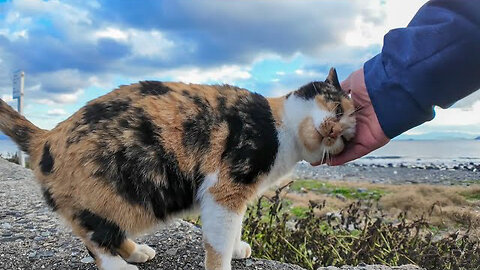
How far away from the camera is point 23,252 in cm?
393

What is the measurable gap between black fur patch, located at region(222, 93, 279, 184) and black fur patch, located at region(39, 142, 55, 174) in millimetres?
1064

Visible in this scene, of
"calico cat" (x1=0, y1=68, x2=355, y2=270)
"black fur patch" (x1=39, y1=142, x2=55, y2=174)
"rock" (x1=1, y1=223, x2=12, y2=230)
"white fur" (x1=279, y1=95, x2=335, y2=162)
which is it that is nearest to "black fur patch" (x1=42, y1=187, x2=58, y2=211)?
"calico cat" (x1=0, y1=68, x2=355, y2=270)

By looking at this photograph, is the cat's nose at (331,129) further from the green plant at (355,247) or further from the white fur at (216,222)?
the green plant at (355,247)

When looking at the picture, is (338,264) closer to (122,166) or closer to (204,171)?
(204,171)

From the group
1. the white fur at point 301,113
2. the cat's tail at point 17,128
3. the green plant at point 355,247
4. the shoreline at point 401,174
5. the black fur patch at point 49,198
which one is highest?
the white fur at point 301,113

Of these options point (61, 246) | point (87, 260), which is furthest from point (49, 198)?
point (61, 246)

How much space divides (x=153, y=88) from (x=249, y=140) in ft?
2.36

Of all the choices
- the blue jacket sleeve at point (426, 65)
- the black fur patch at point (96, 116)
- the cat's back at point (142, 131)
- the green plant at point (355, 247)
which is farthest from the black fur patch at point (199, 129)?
the green plant at point (355, 247)

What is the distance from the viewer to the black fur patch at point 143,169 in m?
2.89

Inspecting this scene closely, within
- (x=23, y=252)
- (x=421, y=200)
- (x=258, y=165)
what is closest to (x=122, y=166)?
(x=258, y=165)

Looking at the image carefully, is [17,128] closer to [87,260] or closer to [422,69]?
[87,260]

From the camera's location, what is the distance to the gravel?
357 centimetres

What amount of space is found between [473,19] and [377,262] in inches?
86.5

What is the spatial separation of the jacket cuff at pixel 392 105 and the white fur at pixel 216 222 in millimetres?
1092
